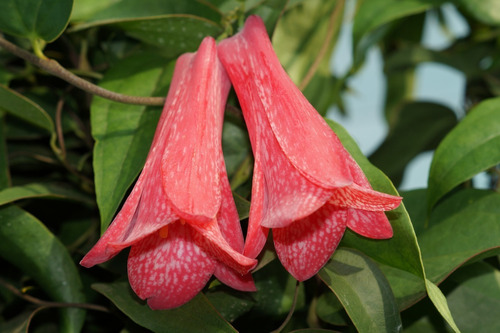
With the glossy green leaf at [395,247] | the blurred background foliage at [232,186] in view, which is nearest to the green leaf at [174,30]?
the blurred background foliage at [232,186]

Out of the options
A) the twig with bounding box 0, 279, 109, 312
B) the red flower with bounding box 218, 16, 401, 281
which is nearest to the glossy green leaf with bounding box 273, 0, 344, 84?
the red flower with bounding box 218, 16, 401, 281

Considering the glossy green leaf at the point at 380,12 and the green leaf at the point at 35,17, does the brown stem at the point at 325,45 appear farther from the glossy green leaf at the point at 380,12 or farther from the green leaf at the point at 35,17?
Result: the green leaf at the point at 35,17

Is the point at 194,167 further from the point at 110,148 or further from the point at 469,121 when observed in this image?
the point at 469,121

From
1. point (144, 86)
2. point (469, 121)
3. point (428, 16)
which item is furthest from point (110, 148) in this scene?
point (428, 16)

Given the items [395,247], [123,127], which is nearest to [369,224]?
[395,247]

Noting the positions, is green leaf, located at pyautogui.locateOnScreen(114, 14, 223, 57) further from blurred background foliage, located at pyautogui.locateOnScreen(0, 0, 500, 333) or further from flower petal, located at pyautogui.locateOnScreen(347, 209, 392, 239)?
flower petal, located at pyautogui.locateOnScreen(347, 209, 392, 239)

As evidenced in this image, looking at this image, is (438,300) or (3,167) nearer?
(438,300)

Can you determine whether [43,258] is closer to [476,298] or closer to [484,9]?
[476,298]
